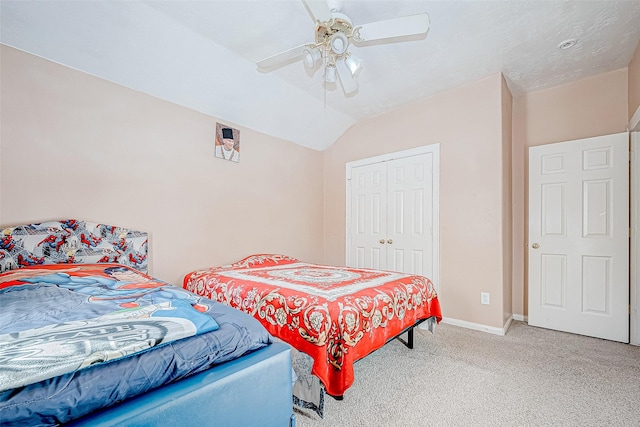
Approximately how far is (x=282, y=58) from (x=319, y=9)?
0.52m

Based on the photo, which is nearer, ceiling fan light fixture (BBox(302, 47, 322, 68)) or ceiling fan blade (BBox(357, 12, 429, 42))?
ceiling fan blade (BBox(357, 12, 429, 42))

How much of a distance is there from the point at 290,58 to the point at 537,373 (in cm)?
291

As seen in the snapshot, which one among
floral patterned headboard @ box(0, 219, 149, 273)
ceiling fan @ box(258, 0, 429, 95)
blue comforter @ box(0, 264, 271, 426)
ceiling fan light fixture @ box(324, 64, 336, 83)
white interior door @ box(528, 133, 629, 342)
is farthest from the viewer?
white interior door @ box(528, 133, 629, 342)

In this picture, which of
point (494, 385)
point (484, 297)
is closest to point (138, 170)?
point (494, 385)

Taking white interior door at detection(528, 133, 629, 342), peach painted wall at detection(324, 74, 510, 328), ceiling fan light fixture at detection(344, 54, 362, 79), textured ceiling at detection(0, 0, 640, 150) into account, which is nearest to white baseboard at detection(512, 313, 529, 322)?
white interior door at detection(528, 133, 629, 342)

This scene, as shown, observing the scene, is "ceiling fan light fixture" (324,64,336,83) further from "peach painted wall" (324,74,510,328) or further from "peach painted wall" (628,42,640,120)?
"peach painted wall" (628,42,640,120)

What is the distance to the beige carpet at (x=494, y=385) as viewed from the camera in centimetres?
160

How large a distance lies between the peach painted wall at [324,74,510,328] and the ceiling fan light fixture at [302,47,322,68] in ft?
6.44

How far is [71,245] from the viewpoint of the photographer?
220 cm

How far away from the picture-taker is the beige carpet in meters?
1.60

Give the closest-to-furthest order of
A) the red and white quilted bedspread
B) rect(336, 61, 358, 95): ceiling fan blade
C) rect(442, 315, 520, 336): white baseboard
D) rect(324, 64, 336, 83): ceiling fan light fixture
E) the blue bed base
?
1. the blue bed base
2. the red and white quilted bedspread
3. rect(324, 64, 336, 83): ceiling fan light fixture
4. rect(336, 61, 358, 95): ceiling fan blade
5. rect(442, 315, 520, 336): white baseboard

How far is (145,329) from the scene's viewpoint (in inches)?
38.6

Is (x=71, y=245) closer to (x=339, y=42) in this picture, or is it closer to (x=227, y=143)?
(x=227, y=143)

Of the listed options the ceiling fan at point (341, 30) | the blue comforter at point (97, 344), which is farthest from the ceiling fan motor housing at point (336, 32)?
the blue comforter at point (97, 344)
